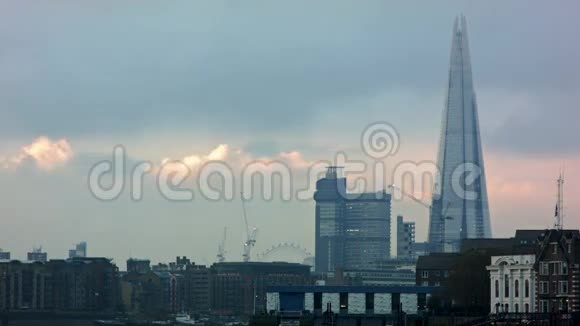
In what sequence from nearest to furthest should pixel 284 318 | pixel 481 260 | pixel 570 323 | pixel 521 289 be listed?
1. pixel 570 323
2. pixel 521 289
3. pixel 284 318
4. pixel 481 260

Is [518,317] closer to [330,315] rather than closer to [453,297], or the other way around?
[330,315]

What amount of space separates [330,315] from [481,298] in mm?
22785

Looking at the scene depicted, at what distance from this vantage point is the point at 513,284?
129 metres

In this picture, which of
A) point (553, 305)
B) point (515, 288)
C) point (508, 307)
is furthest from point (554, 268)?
point (508, 307)

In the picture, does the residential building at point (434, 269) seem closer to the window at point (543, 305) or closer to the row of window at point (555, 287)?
the window at point (543, 305)

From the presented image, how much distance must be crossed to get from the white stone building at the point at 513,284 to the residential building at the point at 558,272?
6.10ft

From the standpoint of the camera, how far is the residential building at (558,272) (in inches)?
4673

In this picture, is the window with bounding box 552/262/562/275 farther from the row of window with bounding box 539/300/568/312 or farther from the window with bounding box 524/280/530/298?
the window with bounding box 524/280/530/298

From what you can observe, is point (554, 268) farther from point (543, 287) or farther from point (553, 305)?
point (553, 305)

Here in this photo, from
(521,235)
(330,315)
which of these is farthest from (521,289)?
(521,235)

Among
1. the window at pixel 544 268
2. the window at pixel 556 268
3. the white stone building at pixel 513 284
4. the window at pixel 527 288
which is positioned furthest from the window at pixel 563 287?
the window at pixel 527 288

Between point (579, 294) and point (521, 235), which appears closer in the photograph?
point (579, 294)

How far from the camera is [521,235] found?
593 ft

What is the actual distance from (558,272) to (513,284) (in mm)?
8339
